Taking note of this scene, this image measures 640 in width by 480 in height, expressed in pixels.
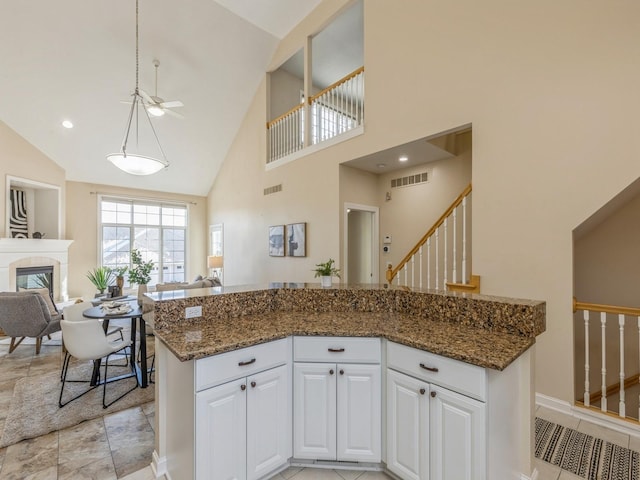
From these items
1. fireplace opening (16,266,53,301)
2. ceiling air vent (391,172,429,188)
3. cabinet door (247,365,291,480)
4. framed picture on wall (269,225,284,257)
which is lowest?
cabinet door (247,365,291,480)

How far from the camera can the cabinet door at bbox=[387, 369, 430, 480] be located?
5.51ft

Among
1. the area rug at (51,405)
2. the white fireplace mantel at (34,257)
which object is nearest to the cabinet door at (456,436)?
the area rug at (51,405)

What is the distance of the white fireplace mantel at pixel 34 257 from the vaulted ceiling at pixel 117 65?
5.41 feet

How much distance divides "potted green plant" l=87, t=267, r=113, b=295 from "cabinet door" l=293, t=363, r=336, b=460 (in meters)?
6.45

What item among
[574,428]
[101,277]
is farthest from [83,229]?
[574,428]

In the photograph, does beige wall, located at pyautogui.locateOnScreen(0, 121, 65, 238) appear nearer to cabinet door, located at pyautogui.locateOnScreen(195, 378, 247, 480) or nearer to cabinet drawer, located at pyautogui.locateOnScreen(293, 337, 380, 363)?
cabinet door, located at pyautogui.locateOnScreen(195, 378, 247, 480)

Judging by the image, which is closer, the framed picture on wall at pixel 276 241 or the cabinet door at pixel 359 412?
the cabinet door at pixel 359 412

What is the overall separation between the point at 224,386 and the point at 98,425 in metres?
1.76

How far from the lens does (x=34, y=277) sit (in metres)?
6.28

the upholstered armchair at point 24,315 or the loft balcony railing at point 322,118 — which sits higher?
the loft balcony railing at point 322,118

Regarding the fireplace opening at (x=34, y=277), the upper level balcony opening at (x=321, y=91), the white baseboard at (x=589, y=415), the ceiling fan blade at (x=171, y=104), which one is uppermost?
the upper level balcony opening at (x=321, y=91)

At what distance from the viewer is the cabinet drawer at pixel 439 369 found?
1.48 m

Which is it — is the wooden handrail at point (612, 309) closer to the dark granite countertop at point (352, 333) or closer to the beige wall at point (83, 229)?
the dark granite countertop at point (352, 333)

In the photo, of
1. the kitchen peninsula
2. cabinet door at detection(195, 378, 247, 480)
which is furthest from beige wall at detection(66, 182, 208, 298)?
cabinet door at detection(195, 378, 247, 480)
